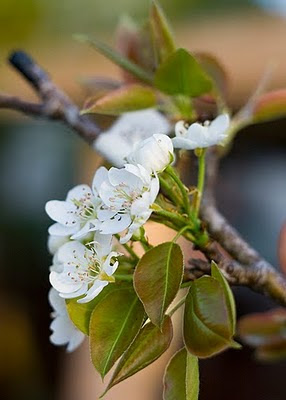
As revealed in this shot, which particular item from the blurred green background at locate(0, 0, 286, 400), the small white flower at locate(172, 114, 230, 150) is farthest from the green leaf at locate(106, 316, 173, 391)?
the blurred green background at locate(0, 0, 286, 400)

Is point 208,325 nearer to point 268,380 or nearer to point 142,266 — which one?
point 142,266

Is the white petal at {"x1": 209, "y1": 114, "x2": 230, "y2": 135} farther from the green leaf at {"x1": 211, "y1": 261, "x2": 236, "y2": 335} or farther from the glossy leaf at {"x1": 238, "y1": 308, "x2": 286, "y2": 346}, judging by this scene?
the glossy leaf at {"x1": 238, "y1": 308, "x2": 286, "y2": 346}

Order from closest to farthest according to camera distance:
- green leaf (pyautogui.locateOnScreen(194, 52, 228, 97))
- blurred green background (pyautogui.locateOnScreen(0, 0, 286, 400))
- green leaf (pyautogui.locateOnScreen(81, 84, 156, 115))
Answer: green leaf (pyautogui.locateOnScreen(81, 84, 156, 115)) → green leaf (pyautogui.locateOnScreen(194, 52, 228, 97)) → blurred green background (pyautogui.locateOnScreen(0, 0, 286, 400))

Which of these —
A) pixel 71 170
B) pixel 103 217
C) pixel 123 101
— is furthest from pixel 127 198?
pixel 71 170

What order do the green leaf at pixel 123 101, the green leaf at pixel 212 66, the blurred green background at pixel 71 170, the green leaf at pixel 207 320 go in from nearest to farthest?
the green leaf at pixel 207 320, the green leaf at pixel 123 101, the green leaf at pixel 212 66, the blurred green background at pixel 71 170

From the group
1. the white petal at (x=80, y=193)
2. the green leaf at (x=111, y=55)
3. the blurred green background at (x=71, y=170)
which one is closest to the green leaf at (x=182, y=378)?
the white petal at (x=80, y=193)

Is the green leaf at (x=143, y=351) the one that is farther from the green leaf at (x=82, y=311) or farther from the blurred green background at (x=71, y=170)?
the blurred green background at (x=71, y=170)
